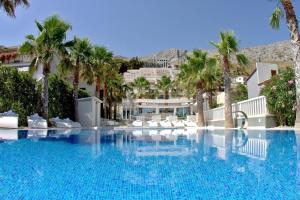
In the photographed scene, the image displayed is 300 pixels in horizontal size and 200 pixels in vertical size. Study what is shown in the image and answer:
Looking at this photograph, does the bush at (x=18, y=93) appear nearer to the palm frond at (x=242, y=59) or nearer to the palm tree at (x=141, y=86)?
the palm frond at (x=242, y=59)

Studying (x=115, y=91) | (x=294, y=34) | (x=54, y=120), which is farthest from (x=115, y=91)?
(x=294, y=34)

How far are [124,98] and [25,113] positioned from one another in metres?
24.6

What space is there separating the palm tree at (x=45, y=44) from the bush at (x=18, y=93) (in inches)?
53.9

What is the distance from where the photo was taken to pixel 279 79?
63.5 ft

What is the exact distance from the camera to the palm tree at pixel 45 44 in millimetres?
23297

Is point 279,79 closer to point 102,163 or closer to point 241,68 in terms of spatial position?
point 241,68

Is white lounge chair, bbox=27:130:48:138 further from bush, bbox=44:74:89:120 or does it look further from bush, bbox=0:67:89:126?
bush, bbox=44:74:89:120

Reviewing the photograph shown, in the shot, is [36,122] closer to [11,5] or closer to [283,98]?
[11,5]

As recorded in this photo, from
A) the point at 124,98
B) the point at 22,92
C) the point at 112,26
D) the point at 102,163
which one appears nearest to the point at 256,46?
the point at 124,98

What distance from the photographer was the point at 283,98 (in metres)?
18.0

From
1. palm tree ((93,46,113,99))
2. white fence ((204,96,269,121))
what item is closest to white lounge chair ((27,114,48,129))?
palm tree ((93,46,113,99))

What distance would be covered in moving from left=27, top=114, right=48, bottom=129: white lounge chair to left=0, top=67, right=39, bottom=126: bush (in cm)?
88

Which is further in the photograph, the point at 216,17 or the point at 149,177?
the point at 216,17

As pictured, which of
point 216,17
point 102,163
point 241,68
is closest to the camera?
point 102,163
